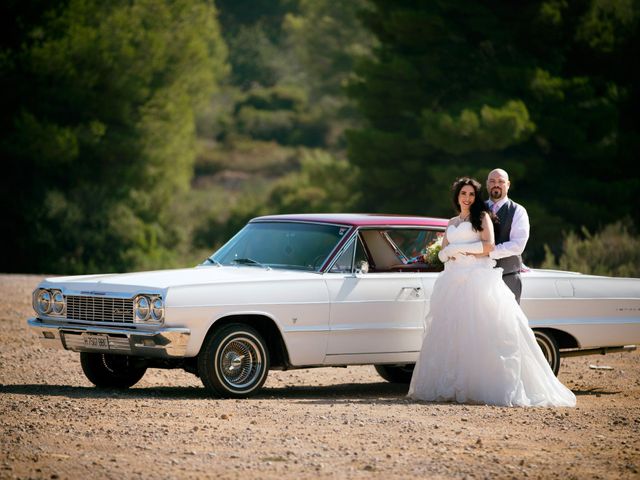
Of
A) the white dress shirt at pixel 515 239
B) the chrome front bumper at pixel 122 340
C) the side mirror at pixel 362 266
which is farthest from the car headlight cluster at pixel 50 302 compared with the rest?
the white dress shirt at pixel 515 239

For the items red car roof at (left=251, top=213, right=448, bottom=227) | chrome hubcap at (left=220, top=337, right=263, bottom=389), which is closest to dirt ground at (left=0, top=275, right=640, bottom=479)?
chrome hubcap at (left=220, top=337, right=263, bottom=389)

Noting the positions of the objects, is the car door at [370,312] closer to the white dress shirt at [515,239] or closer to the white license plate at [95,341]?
the white dress shirt at [515,239]

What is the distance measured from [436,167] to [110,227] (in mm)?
11455

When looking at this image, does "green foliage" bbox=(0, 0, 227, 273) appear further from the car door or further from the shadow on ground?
the car door

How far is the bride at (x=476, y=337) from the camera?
34.4ft

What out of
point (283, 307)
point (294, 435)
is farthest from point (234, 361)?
point (294, 435)

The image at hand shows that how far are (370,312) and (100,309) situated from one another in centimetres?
240

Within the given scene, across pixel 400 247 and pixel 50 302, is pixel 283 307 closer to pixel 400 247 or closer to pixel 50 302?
pixel 400 247

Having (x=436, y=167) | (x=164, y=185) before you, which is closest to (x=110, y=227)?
(x=164, y=185)

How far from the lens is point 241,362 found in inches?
412

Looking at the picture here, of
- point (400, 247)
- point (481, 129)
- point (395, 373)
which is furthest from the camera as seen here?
point (481, 129)

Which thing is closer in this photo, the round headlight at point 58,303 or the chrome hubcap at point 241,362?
the chrome hubcap at point 241,362

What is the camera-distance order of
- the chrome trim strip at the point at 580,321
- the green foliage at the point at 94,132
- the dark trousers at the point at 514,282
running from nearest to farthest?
1. the dark trousers at the point at 514,282
2. the chrome trim strip at the point at 580,321
3. the green foliage at the point at 94,132

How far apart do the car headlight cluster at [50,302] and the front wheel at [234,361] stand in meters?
1.39
